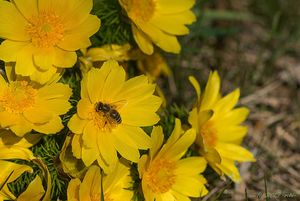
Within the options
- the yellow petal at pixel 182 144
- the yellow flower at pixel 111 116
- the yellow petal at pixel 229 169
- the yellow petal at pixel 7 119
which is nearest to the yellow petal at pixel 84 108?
the yellow flower at pixel 111 116

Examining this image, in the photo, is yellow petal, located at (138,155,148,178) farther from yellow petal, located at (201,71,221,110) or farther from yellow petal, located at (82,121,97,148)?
yellow petal, located at (201,71,221,110)

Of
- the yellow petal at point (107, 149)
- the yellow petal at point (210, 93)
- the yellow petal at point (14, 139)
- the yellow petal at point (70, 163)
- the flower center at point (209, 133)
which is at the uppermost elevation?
the yellow petal at point (14, 139)

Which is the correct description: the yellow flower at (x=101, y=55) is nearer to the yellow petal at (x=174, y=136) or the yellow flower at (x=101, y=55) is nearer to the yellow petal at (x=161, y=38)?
the yellow petal at (x=161, y=38)

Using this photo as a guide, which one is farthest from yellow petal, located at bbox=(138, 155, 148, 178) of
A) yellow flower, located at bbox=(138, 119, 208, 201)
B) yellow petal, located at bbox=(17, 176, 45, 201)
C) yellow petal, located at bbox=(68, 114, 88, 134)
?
yellow petal, located at bbox=(17, 176, 45, 201)

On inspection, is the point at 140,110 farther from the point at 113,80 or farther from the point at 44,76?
the point at 44,76

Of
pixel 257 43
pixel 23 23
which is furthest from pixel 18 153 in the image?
pixel 257 43

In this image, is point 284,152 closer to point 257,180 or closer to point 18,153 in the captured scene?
point 257,180
